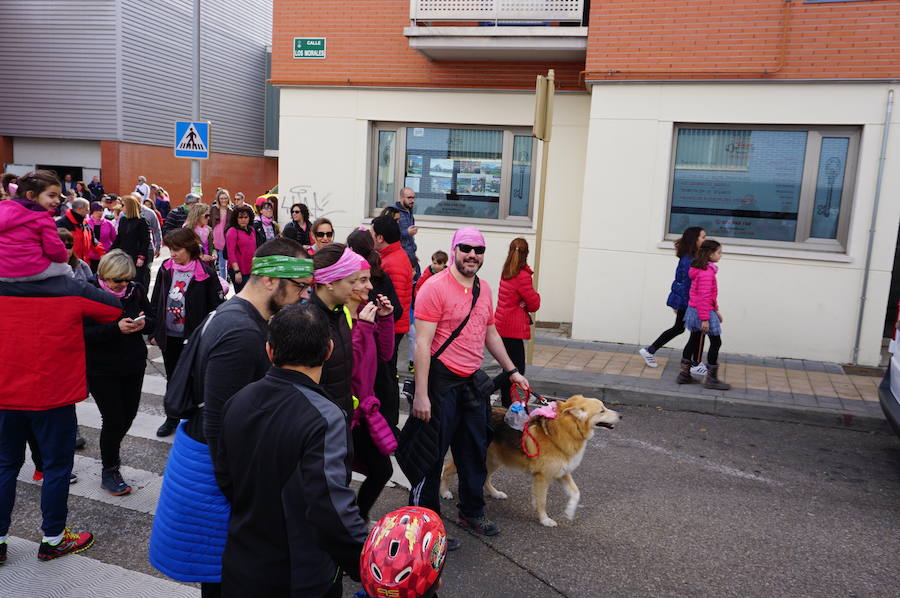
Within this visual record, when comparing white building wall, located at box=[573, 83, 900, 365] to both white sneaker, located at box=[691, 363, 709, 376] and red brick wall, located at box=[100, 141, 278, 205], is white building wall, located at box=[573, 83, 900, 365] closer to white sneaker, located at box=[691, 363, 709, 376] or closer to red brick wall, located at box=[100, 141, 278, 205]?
white sneaker, located at box=[691, 363, 709, 376]

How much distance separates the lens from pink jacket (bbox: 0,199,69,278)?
388cm

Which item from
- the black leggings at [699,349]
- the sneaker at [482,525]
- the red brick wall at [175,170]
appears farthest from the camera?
the red brick wall at [175,170]

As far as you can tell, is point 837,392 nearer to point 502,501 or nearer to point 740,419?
point 740,419

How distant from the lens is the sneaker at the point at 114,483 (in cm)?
495

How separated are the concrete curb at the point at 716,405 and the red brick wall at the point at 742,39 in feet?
15.2

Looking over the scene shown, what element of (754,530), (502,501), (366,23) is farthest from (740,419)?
Answer: (366,23)

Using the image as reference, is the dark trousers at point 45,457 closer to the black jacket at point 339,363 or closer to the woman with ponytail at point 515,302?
the black jacket at point 339,363

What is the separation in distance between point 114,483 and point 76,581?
118cm

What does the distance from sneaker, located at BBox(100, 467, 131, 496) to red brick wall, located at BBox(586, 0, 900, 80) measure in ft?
26.1

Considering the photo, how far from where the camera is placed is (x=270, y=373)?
7.83ft

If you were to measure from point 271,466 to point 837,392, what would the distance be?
7469 mm

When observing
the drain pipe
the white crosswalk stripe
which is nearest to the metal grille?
the drain pipe

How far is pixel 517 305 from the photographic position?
6602mm

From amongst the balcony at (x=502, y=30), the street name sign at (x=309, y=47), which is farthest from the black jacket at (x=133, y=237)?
the balcony at (x=502, y=30)
